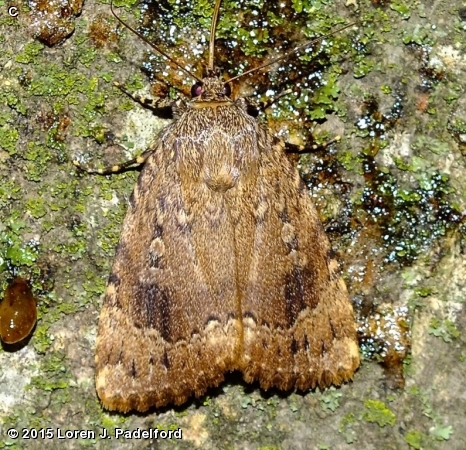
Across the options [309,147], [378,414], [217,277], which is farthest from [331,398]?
[309,147]

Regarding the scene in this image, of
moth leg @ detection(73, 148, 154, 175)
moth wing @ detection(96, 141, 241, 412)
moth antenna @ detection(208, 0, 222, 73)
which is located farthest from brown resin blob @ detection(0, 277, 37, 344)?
moth antenna @ detection(208, 0, 222, 73)

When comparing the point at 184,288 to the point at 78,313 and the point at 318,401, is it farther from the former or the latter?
the point at 318,401

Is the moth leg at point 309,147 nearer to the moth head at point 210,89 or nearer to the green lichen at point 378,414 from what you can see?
the moth head at point 210,89

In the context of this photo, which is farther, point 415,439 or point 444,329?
point 444,329

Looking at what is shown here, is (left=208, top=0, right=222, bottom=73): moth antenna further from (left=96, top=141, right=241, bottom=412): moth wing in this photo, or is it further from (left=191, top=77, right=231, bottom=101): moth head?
(left=96, top=141, right=241, bottom=412): moth wing

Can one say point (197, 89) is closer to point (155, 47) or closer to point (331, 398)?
point (155, 47)

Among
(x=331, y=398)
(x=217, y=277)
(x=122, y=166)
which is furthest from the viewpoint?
(x=122, y=166)

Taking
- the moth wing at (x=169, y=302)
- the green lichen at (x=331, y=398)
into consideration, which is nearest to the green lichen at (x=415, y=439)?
the green lichen at (x=331, y=398)
